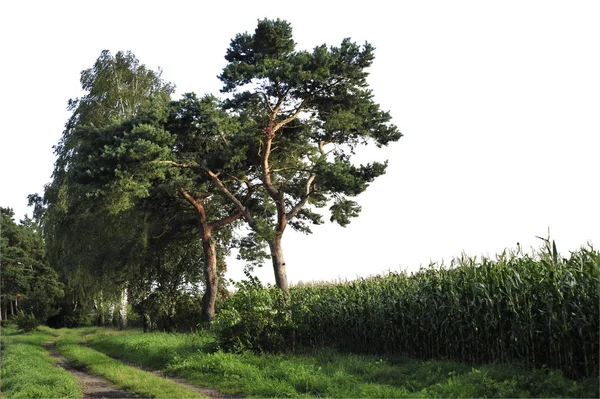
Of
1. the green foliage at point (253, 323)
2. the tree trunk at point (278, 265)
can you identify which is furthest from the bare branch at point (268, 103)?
the green foliage at point (253, 323)

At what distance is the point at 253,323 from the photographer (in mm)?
17234

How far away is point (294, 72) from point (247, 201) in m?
8.29

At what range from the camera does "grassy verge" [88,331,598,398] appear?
983 cm

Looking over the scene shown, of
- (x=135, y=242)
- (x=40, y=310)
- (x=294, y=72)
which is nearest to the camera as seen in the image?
(x=294, y=72)

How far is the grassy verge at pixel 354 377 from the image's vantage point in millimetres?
9828

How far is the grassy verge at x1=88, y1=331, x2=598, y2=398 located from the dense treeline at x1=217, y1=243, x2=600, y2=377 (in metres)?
0.71

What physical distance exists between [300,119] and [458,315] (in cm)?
1352

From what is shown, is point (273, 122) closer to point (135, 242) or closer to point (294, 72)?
point (294, 72)

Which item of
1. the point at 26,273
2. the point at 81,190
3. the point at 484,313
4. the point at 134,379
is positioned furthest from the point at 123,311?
the point at 26,273

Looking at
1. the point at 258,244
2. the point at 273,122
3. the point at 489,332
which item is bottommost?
the point at 489,332

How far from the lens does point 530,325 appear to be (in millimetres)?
11109

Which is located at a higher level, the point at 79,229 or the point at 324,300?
the point at 79,229

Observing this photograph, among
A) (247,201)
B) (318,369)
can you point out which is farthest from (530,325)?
(247,201)

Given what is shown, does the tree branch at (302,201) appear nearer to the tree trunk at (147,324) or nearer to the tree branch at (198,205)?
the tree branch at (198,205)
